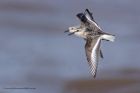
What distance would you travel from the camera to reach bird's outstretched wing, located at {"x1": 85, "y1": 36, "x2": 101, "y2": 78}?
5180 mm

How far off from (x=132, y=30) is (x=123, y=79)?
791 mm

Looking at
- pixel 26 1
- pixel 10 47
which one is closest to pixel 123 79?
pixel 10 47

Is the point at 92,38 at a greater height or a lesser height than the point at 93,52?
greater

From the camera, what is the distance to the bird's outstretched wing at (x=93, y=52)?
5180mm

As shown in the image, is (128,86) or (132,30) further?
(132,30)

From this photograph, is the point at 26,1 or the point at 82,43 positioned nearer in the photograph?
the point at 82,43

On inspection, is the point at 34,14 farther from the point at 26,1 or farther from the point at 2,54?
the point at 2,54

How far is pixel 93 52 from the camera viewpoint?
5184 mm

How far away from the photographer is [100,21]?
6.40 meters

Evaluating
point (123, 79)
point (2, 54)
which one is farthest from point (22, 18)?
point (123, 79)

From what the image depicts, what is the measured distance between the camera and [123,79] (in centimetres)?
575

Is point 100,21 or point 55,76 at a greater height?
point 100,21

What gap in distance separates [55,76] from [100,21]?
2.99ft

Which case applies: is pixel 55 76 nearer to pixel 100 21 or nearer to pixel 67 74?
pixel 67 74
